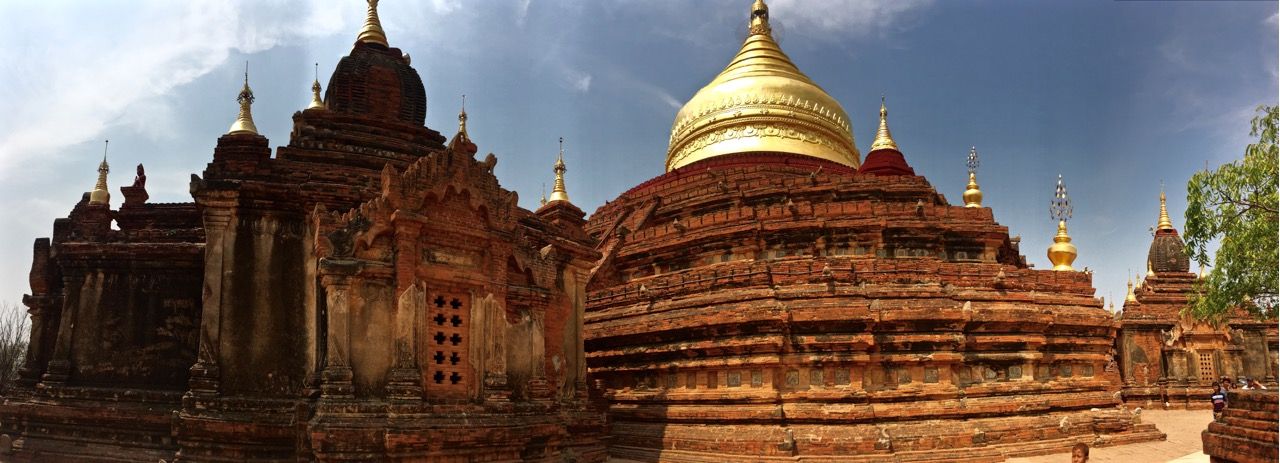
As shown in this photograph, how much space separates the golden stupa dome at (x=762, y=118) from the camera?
110 ft

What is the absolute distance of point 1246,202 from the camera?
1542cm

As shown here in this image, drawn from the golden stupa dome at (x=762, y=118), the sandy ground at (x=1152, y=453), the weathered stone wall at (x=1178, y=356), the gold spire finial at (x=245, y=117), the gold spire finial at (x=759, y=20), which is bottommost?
the sandy ground at (x=1152, y=453)

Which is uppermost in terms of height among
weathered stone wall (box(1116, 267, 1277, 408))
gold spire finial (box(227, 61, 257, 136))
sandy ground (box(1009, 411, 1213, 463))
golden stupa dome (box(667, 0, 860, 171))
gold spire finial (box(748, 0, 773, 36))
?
gold spire finial (box(748, 0, 773, 36))

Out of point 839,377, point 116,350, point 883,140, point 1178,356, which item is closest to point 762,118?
point 883,140

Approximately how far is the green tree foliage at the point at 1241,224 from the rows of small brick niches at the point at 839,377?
5.23 meters

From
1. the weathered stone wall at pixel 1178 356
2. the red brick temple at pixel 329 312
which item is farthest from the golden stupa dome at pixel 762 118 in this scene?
the weathered stone wall at pixel 1178 356

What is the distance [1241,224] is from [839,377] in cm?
803

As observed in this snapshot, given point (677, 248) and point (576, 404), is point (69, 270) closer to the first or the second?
point (576, 404)

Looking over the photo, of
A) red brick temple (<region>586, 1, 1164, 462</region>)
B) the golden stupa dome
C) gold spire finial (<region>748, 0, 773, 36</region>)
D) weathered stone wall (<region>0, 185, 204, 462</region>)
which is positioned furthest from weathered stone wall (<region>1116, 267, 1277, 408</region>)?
weathered stone wall (<region>0, 185, 204, 462</region>)

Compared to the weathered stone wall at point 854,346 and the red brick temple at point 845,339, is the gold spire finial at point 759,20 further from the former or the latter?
the weathered stone wall at point 854,346

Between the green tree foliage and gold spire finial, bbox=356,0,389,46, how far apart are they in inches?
604

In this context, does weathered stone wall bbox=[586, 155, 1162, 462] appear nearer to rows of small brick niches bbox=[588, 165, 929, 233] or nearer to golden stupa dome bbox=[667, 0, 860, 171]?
rows of small brick niches bbox=[588, 165, 929, 233]

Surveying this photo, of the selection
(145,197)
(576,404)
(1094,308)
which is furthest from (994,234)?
(145,197)

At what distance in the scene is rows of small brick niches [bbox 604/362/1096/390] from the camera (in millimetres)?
20172
